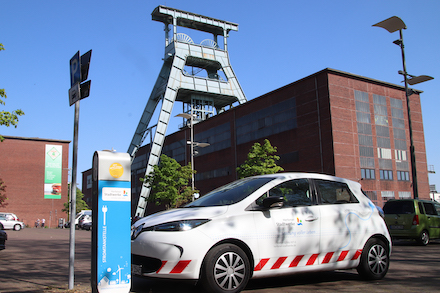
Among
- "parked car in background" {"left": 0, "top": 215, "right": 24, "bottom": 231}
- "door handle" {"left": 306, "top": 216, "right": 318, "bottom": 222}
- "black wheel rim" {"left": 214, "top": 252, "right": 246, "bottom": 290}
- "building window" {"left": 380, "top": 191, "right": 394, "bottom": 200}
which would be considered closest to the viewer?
"black wheel rim" {"left": 214, "top": 252, "right": 246, "bottom": 290}

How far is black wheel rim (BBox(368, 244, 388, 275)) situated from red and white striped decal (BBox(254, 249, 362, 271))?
26cm

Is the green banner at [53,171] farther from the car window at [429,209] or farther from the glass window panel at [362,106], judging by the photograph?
the car window at [429,209]

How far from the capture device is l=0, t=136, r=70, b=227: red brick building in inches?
3049

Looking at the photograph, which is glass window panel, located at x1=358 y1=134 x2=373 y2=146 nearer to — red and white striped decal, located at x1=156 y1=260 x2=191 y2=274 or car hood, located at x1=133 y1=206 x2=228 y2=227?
car hood, located at x1=133 y1=206 x2=228 y2=227

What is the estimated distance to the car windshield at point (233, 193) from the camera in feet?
19.7

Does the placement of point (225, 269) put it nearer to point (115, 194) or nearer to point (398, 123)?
point (115, 194)

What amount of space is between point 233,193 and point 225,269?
1243mm

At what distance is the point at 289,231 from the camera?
594cm

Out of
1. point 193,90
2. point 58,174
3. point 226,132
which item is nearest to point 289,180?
point 226,132

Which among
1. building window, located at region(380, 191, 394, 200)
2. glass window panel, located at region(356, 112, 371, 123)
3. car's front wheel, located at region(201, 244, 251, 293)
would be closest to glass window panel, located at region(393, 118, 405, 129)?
glass window panel, located at region(356, 112, 371, 123)

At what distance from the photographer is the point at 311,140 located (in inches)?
1630

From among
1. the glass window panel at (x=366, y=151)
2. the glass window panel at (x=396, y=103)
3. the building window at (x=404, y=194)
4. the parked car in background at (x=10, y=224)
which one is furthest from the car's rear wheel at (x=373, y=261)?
the glass window panel at (x=396, y=103)

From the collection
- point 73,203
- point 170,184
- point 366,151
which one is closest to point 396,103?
point 366,151

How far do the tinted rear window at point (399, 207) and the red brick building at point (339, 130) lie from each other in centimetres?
2287
